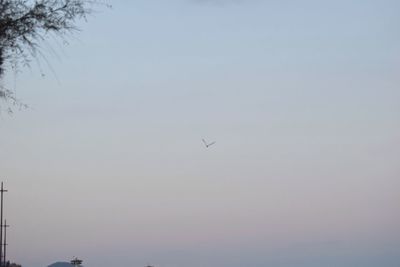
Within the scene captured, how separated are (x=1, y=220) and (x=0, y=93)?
47.6 m

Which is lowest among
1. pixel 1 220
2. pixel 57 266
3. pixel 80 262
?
pixel 80 262

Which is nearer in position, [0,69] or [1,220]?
[0,69]

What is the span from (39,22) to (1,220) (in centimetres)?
4814

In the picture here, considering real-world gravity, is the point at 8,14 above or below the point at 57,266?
below

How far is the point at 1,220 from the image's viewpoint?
5991 centimetres

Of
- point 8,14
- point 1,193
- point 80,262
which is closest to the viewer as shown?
point 8,14

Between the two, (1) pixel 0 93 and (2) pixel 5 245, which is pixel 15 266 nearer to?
(2) pixel 5 245

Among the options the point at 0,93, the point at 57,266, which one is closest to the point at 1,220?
the point at 57,266

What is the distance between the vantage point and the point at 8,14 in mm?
13703


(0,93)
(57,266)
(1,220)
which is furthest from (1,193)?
(0,93)

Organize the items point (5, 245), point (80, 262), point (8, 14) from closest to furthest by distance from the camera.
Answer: point (8, 14)
point (80, 262)
point (5, 245)

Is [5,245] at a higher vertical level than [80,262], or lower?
higher

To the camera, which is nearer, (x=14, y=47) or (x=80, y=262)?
(x=14, y=47)

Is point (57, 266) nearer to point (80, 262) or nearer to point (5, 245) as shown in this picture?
point (5, 245)
